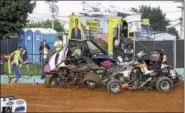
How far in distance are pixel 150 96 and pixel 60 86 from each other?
Result: 3143 millimetres

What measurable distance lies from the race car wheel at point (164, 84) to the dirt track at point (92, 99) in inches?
7.2

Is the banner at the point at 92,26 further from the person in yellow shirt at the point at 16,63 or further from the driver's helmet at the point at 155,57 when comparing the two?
the driver's helmet at the point at 155,57

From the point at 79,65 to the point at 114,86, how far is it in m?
1.61

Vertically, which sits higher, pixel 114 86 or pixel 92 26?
pixel 92 26

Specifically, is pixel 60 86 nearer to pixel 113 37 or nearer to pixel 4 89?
pixel 4 89

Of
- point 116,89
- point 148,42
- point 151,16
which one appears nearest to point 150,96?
point 116,89

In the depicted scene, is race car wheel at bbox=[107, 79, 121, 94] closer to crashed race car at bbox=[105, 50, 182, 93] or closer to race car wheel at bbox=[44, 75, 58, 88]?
crashed race car at bbox=[105, 50, 182, 93]

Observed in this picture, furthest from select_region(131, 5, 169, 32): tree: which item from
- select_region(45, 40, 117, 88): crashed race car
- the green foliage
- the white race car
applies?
the white race car

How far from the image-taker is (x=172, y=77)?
15.0m

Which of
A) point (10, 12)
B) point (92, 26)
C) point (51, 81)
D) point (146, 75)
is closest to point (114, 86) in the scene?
point (146, 75)

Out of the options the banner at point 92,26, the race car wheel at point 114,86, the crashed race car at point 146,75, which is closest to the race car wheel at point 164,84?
the crashed race car at point 146,75

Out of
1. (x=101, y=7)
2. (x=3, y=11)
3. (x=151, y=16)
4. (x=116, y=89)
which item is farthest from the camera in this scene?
(x=151, y=16)

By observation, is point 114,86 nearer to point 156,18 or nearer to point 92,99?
point 92,99

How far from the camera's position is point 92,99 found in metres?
13.0
